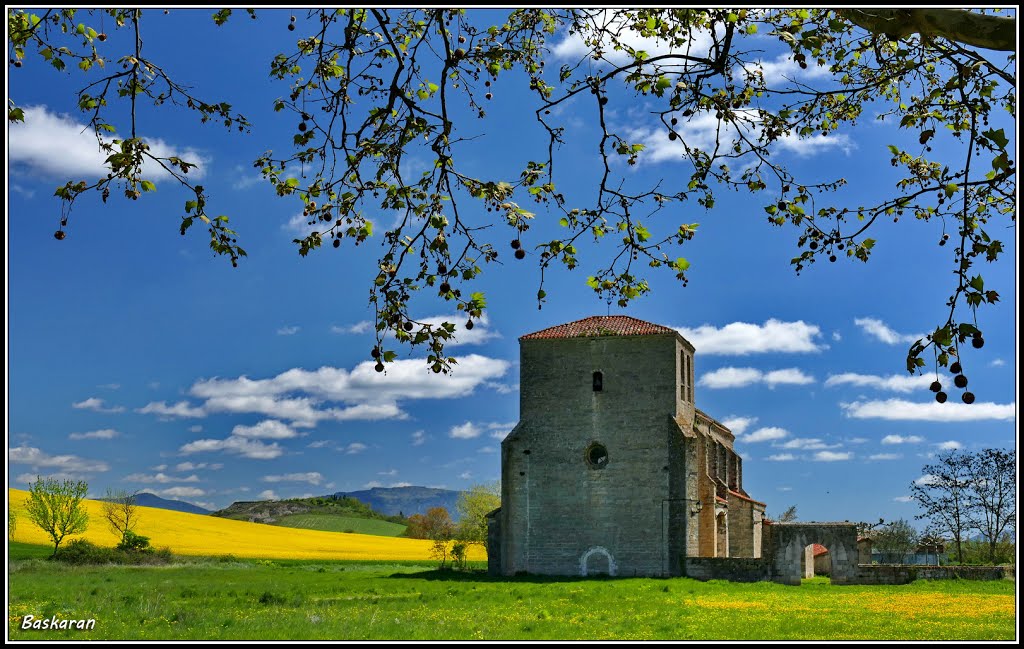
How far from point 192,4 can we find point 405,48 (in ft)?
7.72

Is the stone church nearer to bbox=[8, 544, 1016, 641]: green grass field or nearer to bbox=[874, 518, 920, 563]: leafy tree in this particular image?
bbox=[8, 544, 1016, 641]: green grass field

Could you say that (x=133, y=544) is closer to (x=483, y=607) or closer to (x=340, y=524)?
(x=483, y=607)

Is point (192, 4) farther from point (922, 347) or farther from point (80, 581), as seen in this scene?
point (80, 581)

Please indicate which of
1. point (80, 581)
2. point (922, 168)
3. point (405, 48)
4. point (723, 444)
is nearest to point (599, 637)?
point (922, 168)

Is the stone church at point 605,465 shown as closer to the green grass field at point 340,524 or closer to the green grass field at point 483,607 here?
the green grass field at point 483,607

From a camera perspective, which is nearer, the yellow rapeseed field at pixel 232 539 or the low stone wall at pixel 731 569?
the low stone wall at pixel 731 569

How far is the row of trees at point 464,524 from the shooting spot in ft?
159

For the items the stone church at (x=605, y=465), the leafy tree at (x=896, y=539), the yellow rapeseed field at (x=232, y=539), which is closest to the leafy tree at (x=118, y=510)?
the yellow rapeseed field at (x=232, y=539)

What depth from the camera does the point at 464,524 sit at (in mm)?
53719

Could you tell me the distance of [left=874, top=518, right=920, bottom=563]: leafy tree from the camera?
57553mm

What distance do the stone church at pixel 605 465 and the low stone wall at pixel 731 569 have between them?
0.82 metres

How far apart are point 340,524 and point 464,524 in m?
36.0

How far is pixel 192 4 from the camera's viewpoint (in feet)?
29.7

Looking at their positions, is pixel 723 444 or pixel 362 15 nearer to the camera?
pixel 362 15
